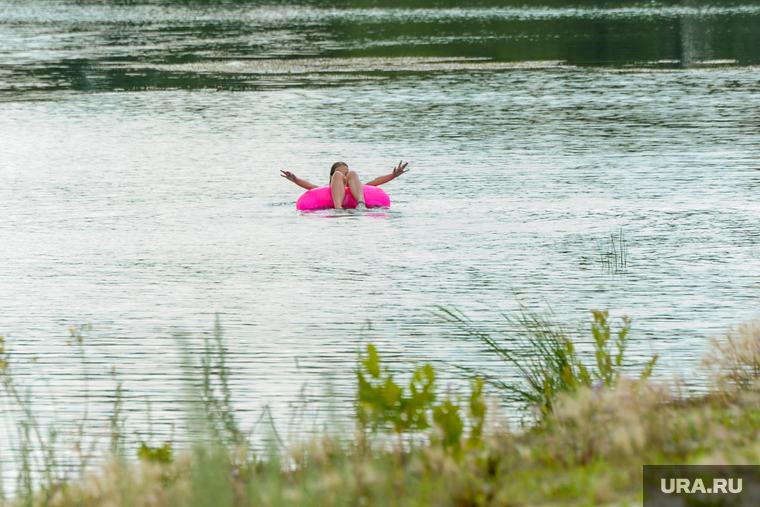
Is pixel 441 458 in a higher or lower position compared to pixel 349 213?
lower

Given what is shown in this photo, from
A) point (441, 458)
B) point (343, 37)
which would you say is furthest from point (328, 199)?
point (343, 37)

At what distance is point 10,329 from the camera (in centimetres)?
1013

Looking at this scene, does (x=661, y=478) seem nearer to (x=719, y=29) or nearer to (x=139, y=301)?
(x=139, y=301)

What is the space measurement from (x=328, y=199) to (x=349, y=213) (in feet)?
1.20

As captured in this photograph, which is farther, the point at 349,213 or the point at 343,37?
the point at 343,37

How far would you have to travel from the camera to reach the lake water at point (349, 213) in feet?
30.8

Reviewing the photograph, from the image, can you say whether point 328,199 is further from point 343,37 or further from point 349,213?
point 343,37

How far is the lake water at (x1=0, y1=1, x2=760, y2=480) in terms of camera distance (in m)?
9.39

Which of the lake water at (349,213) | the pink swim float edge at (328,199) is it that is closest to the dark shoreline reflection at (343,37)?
the lake water at (349,213)

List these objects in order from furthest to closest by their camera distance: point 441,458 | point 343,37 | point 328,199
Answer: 1. point 343,37
2. point 328,199
3. point 441,458

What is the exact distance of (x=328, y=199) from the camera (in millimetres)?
16031

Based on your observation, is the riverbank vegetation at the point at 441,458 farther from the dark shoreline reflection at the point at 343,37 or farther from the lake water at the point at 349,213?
the dark shoreline reflection at the point at 343,37

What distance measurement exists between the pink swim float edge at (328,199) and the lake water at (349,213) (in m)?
0.23

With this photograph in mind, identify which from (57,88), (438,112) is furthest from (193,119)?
(57,88)
